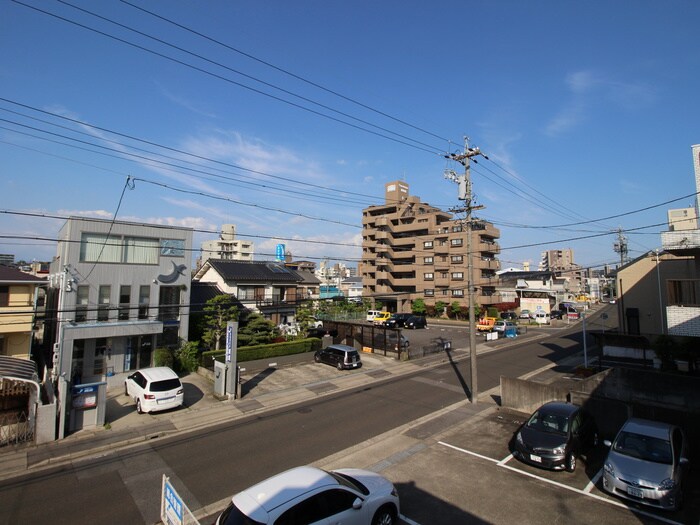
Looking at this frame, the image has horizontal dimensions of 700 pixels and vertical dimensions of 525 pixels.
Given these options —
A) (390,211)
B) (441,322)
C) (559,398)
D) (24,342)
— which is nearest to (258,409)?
(559,398)

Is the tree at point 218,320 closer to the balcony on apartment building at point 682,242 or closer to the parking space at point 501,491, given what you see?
the parking space at point 501,491

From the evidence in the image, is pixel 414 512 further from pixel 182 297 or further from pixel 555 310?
pixel 555 310

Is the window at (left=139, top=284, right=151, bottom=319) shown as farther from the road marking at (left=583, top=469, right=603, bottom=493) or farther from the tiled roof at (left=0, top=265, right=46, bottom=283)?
the road marking at (left=583, top=469, right=603, bottom=493)

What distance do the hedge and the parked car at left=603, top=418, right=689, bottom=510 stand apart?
19981 millimetres

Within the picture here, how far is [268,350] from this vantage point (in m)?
Result: 25.8

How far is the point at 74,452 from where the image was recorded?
12922mm

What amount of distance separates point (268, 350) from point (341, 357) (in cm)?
503

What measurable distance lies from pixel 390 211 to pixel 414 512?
6867 centimetres

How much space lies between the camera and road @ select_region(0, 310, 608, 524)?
9578 mm

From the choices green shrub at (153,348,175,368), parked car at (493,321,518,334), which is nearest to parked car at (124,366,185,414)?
green shrub at (153,348,175,368)

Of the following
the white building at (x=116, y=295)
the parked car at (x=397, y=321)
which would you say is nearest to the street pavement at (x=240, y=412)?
the white building at (x=116, y=295)

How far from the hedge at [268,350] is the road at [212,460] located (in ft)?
25.2

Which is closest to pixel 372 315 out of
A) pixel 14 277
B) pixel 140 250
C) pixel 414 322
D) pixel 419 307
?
Result: pixel 414 322

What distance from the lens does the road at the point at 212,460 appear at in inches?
377
